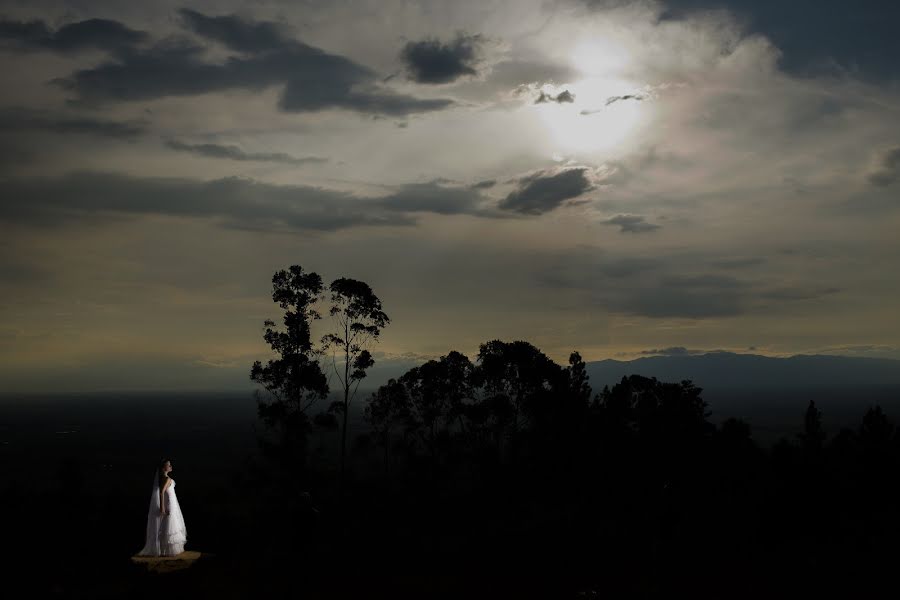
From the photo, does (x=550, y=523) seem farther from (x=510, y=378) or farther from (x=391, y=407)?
(x=391, y=407)

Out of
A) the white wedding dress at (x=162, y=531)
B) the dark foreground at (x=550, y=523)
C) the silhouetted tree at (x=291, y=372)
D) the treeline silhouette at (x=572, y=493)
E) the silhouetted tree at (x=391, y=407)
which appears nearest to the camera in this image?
the white wedding dress at (x=162, y=531)

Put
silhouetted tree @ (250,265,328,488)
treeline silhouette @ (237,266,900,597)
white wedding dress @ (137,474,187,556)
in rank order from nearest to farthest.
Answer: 1. white wedding dress @ (137,474,187,556)
2. treeline silhouette @ (237,266,900,597)
3. silhouetted tree @ (250,265,328,488)

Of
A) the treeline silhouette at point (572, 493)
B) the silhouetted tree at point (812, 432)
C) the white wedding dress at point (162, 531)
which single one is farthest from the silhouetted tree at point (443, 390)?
the white wedding dress at point (162, 531)

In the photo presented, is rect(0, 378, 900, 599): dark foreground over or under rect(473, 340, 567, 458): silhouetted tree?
under

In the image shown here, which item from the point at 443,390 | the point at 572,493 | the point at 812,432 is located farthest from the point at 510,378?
the point at 812,432

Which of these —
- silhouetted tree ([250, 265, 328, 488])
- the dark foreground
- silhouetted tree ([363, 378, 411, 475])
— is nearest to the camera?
the dark foreground

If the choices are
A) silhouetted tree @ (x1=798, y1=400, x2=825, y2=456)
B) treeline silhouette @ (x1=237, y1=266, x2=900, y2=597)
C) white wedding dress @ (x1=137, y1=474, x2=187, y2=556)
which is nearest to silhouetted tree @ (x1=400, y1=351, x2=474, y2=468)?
treeline silhouette @ (x1=237, y1=266, x2=900, y2=597)

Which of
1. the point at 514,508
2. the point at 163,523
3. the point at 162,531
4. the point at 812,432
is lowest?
the point at 514,508

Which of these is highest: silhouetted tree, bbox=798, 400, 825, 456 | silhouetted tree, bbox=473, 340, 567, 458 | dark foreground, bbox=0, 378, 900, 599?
silhouetted tree, bbox=473, 340, 567, 458

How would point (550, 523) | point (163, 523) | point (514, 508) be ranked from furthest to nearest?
point (514, 508)
point (550, 523)
point (163, 523)

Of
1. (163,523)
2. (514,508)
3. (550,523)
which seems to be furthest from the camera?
(514,508)

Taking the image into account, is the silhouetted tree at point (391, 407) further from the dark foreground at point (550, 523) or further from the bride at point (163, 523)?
the bride at point (163, 523)

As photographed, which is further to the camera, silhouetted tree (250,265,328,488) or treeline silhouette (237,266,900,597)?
silhouetted tree (250,265,328,488)

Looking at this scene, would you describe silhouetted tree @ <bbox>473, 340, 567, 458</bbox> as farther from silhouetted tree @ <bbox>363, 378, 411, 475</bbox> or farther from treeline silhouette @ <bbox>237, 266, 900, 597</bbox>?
silhouetted tree @ <bbox>363, 378, 411, 475</bbox>
